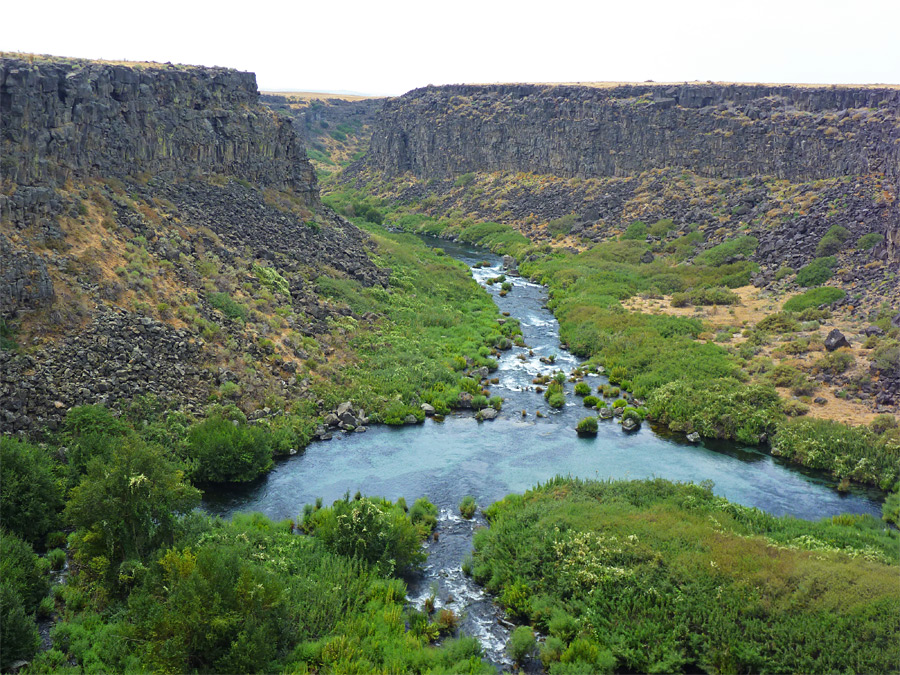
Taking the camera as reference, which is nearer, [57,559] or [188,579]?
[188,579]

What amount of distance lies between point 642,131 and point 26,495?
94.7m

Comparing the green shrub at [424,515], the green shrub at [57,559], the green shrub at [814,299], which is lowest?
the green shrub at [424,515]

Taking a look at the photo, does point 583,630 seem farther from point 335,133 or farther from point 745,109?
point 335,133

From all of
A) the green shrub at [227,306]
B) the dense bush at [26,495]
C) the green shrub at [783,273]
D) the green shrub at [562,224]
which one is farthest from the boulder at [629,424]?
the green shrub at [562,224]

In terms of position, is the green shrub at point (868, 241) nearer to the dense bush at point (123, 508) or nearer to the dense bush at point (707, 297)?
the dense bush at point (707, 297)

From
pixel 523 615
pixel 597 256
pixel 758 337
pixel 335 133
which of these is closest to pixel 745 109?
pixel 597 256

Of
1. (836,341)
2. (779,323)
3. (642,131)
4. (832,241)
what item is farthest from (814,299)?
(642,131)

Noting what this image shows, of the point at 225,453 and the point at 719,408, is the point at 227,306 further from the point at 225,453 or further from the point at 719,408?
the point at 719,408

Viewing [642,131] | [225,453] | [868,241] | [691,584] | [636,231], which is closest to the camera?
[691,584]

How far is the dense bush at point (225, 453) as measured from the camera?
33.0m

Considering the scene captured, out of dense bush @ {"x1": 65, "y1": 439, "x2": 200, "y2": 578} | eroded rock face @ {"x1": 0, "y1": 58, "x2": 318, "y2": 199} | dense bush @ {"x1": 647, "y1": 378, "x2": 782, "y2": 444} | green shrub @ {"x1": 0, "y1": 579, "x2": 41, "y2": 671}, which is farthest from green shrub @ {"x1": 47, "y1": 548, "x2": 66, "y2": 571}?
dense bush @ {"x1": 647, "y1": 378, "x2": 782, "y2": 444}

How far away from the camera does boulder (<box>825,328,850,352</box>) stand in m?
46.5

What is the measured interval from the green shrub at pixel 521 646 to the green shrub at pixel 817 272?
5034 centimetres

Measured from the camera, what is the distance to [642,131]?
10219 cm
